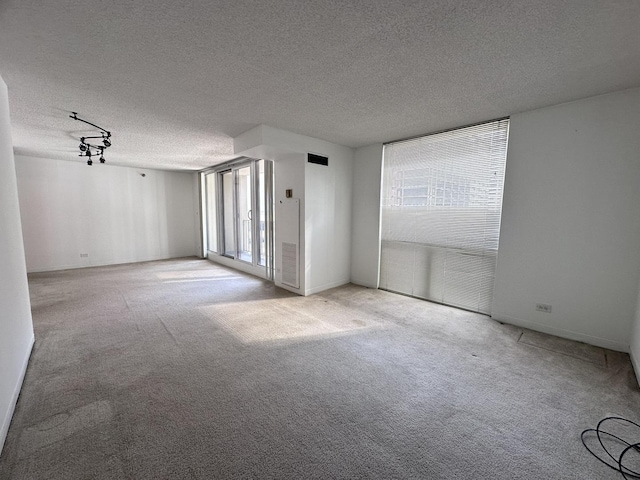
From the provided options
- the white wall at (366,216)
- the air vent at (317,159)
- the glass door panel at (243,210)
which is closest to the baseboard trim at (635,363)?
the white wall at (366,216)

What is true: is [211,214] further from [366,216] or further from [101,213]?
[366,216]

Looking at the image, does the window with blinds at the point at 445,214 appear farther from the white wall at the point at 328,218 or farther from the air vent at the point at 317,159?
the air vent at the point at 317,159

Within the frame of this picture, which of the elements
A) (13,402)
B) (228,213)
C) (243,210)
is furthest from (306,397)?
(228,213)

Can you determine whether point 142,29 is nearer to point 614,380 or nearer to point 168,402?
point 168,402

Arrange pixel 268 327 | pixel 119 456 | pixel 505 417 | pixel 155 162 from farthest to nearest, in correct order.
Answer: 1. pixel 155 162
2. pixel 268 327
3. pixel 505 417
4. pixel 119 456

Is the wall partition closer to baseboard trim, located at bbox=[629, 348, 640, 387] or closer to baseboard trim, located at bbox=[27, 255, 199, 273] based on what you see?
baseboard trim, located at bbox=[27, 255, 199, 273]

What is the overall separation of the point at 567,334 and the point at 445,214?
1.92 m

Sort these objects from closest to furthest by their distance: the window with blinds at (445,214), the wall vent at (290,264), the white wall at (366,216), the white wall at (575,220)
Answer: the white wall at (575,220)
the window with blinds at (445,214)
the wall vent at (290,264)
the white wall at (366,216)

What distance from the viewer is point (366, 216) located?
4.83 meters

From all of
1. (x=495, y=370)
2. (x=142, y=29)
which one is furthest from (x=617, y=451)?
(x=142, y=29)

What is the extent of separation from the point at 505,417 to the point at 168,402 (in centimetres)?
238

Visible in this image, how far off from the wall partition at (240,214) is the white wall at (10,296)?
10.7ft

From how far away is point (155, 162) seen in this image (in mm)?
6180

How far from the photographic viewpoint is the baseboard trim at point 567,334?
2672mm
